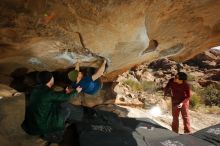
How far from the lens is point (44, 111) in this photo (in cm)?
453

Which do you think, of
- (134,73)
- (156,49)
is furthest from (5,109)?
(134,73)

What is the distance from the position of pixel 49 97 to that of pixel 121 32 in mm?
1961

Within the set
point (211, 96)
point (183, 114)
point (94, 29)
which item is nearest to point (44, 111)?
point (94, 29)

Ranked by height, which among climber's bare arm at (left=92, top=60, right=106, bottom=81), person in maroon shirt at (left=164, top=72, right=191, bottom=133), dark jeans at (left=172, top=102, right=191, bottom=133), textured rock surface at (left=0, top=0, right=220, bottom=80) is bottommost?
dark jeans at (left=172, top=102, right=191, bottom=133)

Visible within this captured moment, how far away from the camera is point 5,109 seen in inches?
217

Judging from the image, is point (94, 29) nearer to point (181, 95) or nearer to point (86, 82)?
point (86, 82)

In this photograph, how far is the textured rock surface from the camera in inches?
189

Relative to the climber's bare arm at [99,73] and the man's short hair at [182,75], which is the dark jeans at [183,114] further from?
the climber's bare arm at [99,73]

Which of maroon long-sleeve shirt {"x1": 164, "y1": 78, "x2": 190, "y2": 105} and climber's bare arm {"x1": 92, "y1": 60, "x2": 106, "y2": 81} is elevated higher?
climber's bare arm {"x1": 92, "y1": 60, "x2": 106, "y2": 81}

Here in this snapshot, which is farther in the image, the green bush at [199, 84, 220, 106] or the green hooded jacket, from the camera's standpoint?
the green bush at [199, 84, 220, 106]

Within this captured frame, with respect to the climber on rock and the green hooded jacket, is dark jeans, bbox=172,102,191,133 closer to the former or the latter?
the climber on rock

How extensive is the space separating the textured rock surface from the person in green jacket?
0.92 m

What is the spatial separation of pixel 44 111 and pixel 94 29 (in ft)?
5.54

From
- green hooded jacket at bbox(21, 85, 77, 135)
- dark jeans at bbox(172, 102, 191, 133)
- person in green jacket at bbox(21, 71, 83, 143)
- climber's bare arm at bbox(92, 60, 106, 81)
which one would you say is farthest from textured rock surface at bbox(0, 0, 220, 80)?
dark jeans at bbox(172, 102, 191, 133)
